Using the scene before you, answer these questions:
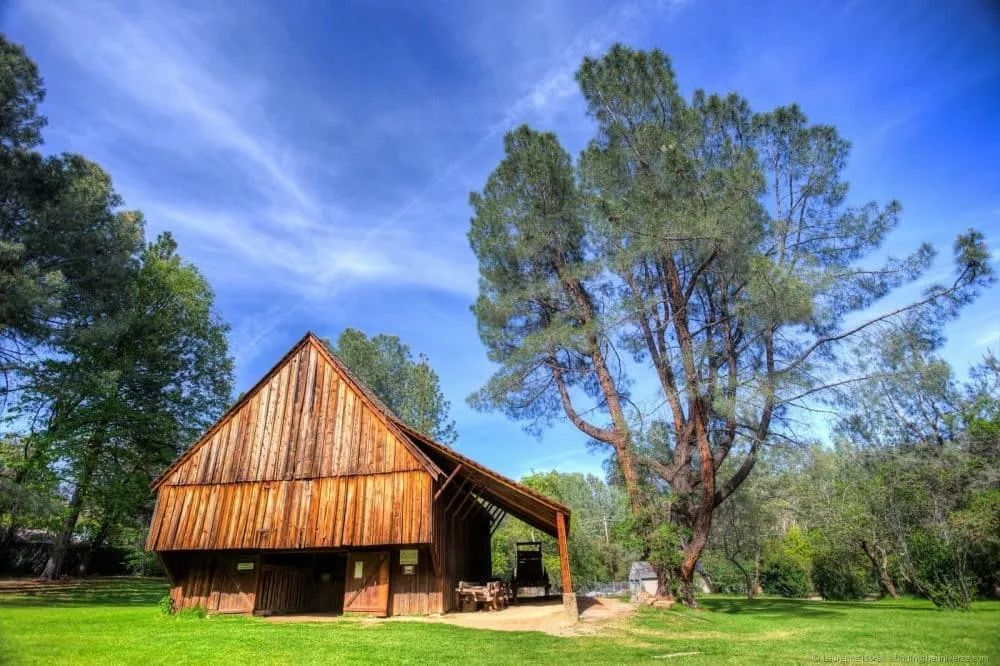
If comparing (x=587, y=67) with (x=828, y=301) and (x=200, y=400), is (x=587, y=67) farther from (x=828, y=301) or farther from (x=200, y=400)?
(x=200, y=400)

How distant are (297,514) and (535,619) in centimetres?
755

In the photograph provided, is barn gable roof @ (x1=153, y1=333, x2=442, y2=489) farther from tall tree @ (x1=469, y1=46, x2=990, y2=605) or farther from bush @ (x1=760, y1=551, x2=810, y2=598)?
bush @ (x1=760, y1=551, x2=810, y2=598)

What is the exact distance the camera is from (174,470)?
17125 millimetres

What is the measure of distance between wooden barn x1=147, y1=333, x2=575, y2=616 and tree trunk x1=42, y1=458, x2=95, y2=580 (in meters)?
8.74

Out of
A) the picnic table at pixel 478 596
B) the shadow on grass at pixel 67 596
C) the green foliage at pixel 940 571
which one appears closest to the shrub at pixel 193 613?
the shadow on grass at pixel 67 596

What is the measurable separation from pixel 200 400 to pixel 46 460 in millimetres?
6936

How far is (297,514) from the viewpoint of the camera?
51.1 ft

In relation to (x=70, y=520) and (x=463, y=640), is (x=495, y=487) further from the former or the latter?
(x=70, y=520)

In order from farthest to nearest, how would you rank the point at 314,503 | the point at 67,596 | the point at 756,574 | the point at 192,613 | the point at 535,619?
the point at 756,574, the point at 67,596, the point at 314,503, the point at 192,613, the point at 535,619

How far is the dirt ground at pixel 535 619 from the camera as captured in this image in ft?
39.7

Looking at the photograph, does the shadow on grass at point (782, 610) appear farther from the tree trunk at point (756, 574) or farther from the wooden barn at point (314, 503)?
the tree trunk at point (756, 574)

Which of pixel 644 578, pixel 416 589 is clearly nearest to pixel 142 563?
pixel 416 589

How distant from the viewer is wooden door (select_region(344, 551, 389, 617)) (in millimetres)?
14695

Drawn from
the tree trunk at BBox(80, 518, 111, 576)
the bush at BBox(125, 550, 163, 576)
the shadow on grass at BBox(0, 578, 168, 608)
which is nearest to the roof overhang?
the shadow on grass at BBox(0, 578, 168, 608)
